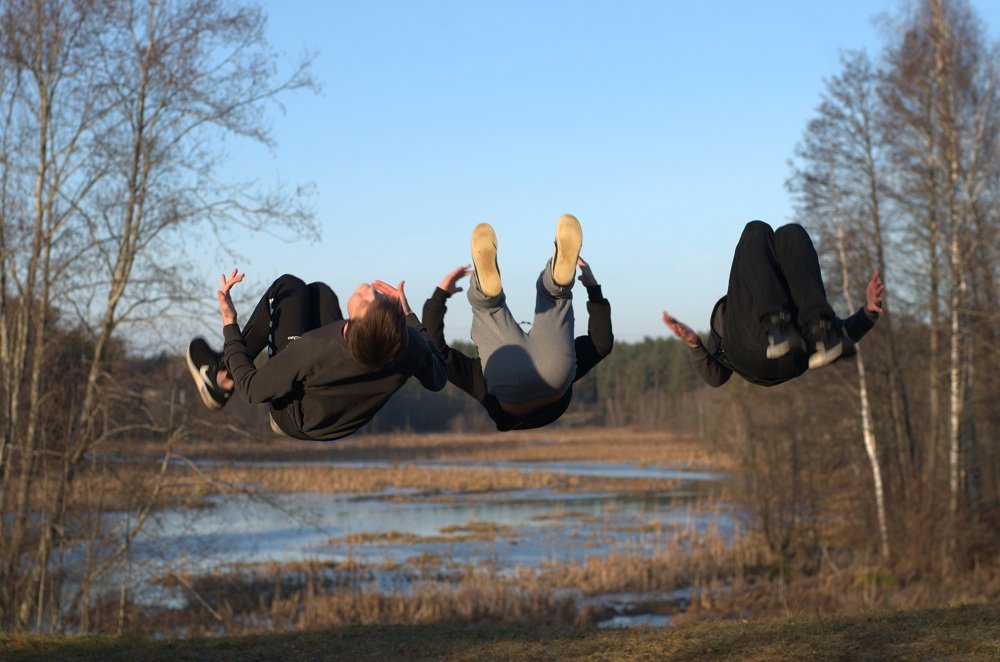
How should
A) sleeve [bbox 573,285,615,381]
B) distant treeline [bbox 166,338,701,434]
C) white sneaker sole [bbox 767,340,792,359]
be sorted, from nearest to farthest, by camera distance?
white sneaker sole [bbox 767,340,792,359] < sleeve [bbox 573,285,615,381] < distant treeline [bbox 166,338,701,434]

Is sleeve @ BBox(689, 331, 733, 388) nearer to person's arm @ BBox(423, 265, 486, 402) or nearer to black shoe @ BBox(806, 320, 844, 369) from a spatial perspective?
black shoe @ BBox(806, 320, 844, 369)

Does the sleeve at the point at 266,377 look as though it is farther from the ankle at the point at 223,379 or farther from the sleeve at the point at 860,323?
the sleeve at the point at 860,323

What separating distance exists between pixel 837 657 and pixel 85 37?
13543 mm

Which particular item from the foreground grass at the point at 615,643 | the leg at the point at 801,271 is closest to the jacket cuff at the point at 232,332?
the leg at the point at 801,271

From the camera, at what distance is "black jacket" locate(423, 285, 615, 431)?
6258 mm

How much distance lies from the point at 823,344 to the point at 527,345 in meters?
1.67

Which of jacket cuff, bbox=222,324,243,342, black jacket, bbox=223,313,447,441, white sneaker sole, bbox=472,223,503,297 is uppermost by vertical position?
white sneaker sole, bbox=472,223,503,297

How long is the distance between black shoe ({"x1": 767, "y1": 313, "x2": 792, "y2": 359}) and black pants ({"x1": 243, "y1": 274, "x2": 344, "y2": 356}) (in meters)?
2.56

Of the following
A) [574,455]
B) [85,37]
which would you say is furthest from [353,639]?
[574,455]

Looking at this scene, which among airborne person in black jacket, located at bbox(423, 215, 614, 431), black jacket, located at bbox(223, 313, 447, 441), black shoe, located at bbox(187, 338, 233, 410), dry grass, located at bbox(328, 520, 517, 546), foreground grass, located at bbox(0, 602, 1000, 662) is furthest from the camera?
dry grass, located at bbox(328, 520, 517, 546)

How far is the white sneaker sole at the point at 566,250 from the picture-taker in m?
6.00

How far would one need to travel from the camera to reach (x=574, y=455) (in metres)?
53.9

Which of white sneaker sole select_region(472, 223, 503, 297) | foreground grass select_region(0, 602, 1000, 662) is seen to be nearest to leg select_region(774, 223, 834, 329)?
white sneaker sole select_region(472, 223, 503, 297)

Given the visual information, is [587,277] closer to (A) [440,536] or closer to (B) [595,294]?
(B) [595,294]
